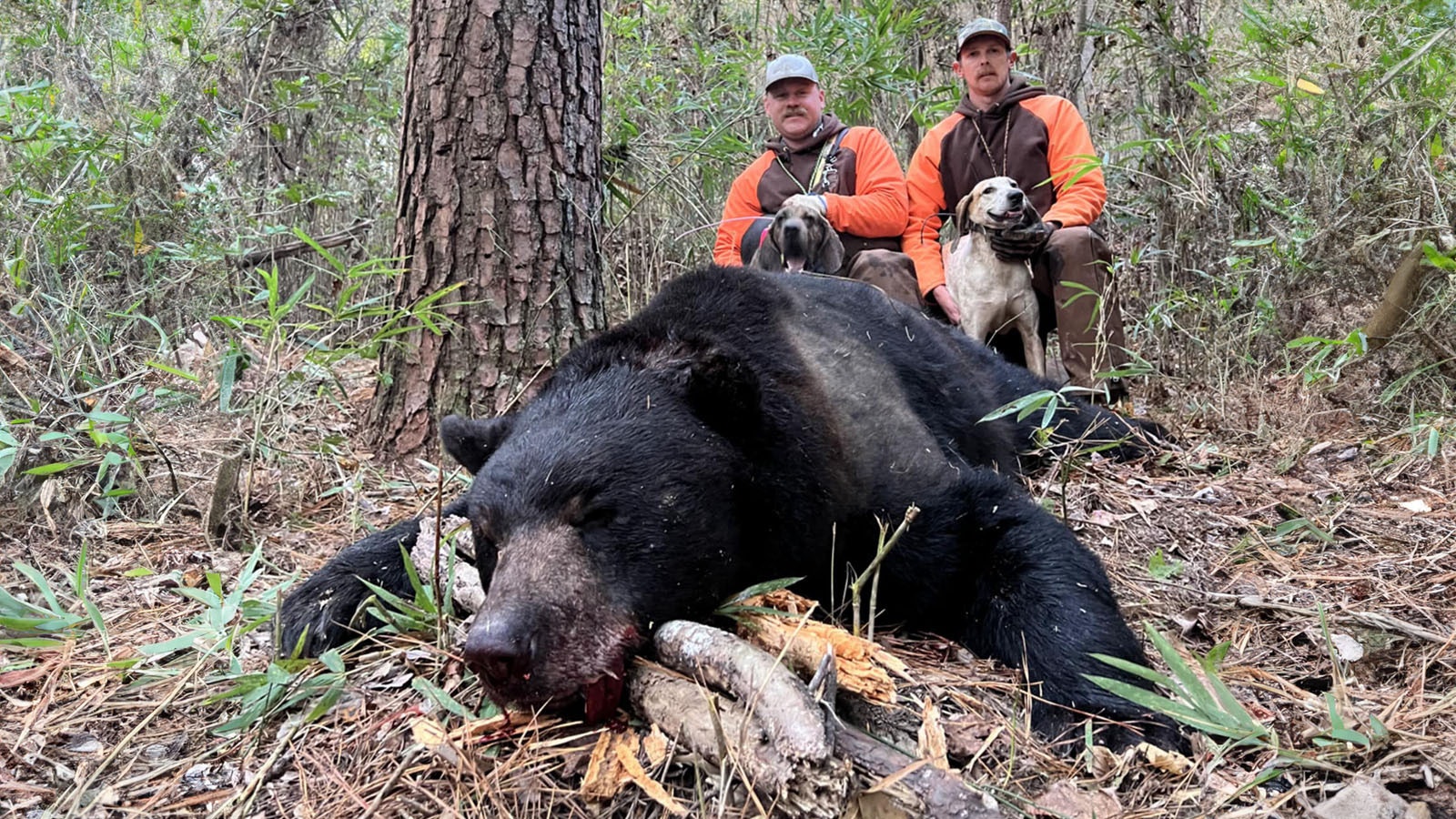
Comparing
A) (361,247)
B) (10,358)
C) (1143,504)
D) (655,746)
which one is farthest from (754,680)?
(361,247)

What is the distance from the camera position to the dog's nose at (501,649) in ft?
6.26

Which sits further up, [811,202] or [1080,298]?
[811,202]

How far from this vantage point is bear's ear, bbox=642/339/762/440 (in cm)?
241

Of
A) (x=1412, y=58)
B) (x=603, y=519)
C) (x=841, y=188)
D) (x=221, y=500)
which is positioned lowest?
(x=221, y=500)

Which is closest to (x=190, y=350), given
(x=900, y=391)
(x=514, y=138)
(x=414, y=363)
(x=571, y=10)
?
(x=414, y=363)

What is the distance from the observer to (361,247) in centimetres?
716

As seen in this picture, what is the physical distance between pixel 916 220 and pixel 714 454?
4.36m

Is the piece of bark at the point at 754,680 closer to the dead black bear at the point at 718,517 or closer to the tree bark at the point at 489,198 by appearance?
the dead black bear at the point at 718,517

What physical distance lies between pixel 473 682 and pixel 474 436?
27.9 inches

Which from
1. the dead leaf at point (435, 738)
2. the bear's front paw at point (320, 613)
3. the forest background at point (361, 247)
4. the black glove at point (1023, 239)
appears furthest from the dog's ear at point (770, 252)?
the dead leaf at point (435, 738)

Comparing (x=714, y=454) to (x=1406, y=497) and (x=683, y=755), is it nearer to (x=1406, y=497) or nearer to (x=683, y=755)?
(x=683, y=755)

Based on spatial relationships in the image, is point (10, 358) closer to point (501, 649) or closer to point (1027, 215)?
point (501, 649)

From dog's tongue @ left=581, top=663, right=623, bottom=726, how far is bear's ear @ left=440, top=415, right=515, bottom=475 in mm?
843

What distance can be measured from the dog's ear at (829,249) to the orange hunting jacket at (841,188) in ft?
0.54
